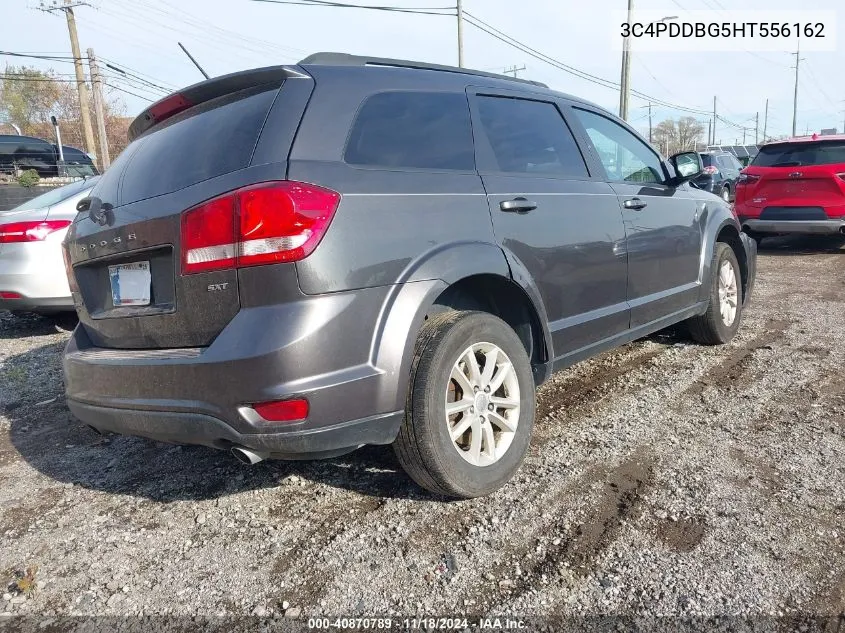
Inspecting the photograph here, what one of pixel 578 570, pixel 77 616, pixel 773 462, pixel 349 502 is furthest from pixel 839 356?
pixel 77 616

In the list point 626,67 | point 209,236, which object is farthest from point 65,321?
point 626,67

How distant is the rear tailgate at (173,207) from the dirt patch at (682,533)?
1.73 metres

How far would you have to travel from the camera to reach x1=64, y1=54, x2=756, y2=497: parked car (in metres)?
2.10

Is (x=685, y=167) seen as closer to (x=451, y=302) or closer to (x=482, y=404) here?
(x=451, y=302)

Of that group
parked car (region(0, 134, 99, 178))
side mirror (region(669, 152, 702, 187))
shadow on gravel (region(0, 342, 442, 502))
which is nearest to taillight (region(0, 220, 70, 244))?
shadow on gravel (region(0, 342, 442, 502))

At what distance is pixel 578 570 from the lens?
2135 mm

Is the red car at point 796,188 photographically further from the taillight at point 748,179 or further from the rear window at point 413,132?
the rear window at point 413,132

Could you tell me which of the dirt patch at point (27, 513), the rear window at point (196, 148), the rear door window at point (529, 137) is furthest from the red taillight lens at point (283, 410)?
the rear door window at point (529, 137)

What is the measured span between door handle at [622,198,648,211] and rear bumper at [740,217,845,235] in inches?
246

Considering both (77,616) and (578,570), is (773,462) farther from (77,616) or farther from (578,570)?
(77,616)

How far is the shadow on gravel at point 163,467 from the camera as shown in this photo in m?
2.87

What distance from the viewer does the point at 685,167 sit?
436 centimetres

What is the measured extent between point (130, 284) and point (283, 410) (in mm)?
906

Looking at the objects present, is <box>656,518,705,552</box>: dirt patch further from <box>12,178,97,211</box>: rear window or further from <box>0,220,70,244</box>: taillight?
<box>12,178,97,211</box>: rear window
